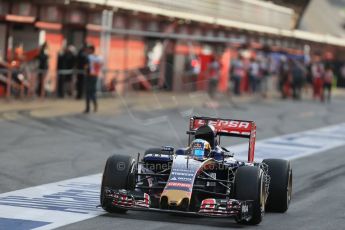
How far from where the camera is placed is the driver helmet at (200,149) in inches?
475

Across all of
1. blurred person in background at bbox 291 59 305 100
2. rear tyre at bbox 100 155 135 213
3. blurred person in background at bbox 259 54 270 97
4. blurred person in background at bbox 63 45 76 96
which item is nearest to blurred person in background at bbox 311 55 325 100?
blurred person in background at bbox 291 59 305 100

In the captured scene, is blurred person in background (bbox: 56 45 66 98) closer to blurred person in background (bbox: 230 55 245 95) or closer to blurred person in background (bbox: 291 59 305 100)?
blurred person in background (bbox: 230 55 245 95)

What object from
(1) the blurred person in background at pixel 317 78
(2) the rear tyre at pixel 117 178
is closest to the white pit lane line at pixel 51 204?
(2) the rear tyre at pixel 117 178

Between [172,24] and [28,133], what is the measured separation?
19.2m

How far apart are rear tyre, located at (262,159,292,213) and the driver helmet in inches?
40.3

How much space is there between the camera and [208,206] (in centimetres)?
1112

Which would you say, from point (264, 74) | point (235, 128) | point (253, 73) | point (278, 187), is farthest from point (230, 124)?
point (264, 74)

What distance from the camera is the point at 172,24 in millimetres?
40156

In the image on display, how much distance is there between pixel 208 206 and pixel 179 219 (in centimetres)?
60

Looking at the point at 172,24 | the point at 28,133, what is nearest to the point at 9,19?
the point at 28,133

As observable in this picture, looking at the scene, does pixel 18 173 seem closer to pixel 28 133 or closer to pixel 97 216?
pixel 97 216

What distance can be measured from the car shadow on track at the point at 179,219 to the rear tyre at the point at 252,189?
0.21 meters

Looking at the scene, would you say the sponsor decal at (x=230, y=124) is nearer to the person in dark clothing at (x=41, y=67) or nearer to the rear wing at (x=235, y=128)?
the rear wing at (x=235, y=128)

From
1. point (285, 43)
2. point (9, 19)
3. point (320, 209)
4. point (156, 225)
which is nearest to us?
point (156, 225)
